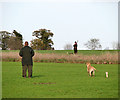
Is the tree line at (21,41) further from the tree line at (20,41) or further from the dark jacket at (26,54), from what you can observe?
the dark jacket at (26,54)

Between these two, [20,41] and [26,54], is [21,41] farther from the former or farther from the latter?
[26,54]

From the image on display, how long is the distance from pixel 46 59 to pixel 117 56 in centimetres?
957

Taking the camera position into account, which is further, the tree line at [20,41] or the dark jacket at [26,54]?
the tree line at [20,41]

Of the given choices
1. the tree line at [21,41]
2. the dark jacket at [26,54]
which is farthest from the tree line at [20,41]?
the dark jacket at [26,54]

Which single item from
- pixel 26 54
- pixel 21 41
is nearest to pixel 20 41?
pixel 21 41

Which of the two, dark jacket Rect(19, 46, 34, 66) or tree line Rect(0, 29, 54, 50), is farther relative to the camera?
tree line Rect(0, 29, 54, 50)

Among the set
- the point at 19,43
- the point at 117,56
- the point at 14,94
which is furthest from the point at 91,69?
the point at 19,43

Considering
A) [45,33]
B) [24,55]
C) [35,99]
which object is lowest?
[35,99]

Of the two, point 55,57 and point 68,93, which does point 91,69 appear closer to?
point 68,93

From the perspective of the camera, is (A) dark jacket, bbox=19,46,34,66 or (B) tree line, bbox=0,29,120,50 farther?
(B) tree line, bbox=0,29,120,50

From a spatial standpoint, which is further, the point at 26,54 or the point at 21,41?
the point at 21,41

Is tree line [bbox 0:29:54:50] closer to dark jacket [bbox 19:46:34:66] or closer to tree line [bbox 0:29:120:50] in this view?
tree line [bbox 0:29:120:50]

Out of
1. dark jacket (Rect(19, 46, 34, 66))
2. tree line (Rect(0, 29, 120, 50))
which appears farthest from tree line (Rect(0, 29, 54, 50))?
dark jacket (Rect(19, 46, 34, 66))

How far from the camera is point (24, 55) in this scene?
1659 cm
